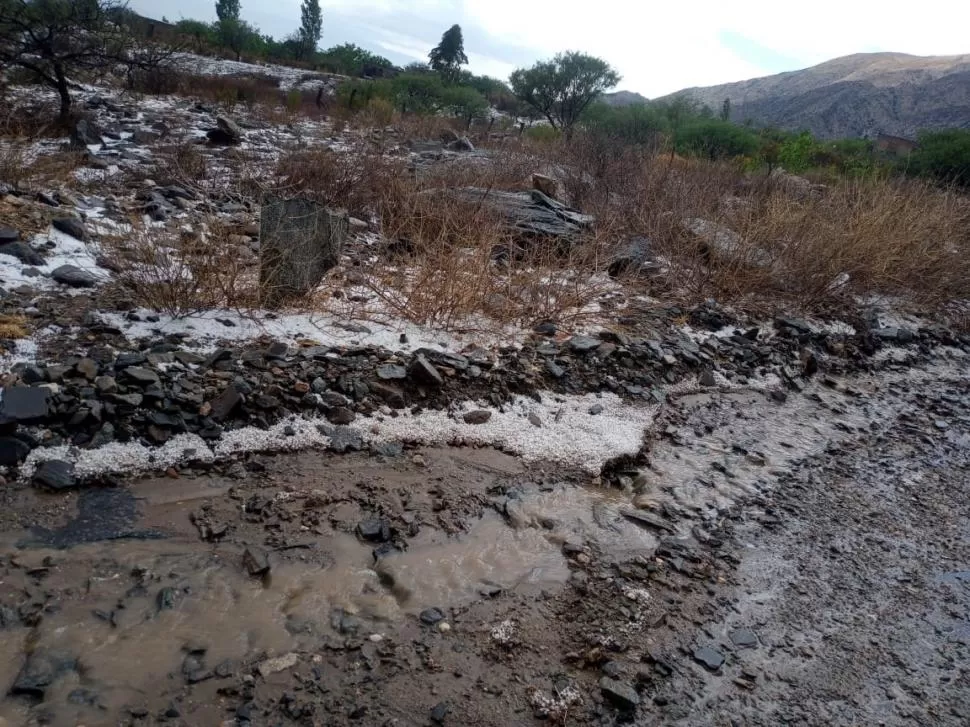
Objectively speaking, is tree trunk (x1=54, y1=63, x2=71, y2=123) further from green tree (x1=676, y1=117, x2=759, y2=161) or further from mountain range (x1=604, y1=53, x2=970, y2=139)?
mountain range (x1=604, y1=53, x2=970, y2=139)

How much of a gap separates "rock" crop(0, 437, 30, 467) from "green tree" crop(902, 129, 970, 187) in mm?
15821

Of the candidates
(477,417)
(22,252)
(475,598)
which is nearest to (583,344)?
(477,417)

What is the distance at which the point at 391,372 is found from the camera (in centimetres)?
366

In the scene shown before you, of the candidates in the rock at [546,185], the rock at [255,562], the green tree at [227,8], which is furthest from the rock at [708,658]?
the green tree at [227,8]

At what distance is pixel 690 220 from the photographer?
22.0 feet

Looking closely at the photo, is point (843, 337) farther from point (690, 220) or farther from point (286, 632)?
point (286, 632)

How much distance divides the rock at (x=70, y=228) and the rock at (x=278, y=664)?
12.7ft

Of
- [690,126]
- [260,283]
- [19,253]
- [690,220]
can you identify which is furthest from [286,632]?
[690,126]

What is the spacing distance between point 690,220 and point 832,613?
15.8 feet

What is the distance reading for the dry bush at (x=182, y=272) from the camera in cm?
374

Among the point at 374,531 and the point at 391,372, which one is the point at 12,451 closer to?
the point at 374,531

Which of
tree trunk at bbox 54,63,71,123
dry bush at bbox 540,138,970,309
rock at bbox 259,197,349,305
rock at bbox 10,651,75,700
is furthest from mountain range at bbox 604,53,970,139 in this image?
rock at bbox 10,651,75,700

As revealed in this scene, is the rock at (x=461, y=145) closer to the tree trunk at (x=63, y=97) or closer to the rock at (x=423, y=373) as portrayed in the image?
the tree trunk at (x=63, y=97)

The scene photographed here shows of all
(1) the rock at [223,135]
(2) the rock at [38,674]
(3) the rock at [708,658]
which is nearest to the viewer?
(2) the rock at [38,674]
